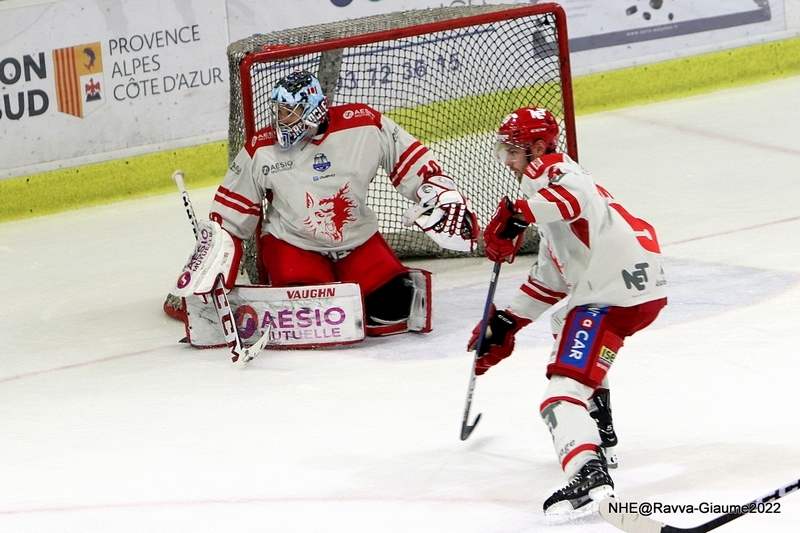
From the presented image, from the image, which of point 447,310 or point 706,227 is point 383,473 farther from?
point 706,227

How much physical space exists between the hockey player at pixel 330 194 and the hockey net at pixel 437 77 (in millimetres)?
309

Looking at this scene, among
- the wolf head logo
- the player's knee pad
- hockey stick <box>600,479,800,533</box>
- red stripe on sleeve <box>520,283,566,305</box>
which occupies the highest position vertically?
the wolf head logo

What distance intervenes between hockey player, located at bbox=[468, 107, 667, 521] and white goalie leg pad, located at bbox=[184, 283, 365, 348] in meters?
1.27

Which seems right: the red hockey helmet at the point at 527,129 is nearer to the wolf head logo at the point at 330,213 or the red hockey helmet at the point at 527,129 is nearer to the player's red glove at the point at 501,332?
the player's red glove at the point at 501,332

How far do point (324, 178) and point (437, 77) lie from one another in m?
1.73

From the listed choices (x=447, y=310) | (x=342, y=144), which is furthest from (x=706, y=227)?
(x=342, y=144)

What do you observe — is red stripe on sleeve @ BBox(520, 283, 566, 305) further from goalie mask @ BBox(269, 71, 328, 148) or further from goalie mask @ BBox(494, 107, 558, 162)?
goalie mask @ BBox(269, 71, 328, 148)

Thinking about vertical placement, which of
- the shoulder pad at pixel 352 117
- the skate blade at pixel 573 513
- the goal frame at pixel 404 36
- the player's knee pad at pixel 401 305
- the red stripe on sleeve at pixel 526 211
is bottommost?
the skate blade at pixel 573 513

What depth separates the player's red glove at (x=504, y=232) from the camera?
2.96 metres

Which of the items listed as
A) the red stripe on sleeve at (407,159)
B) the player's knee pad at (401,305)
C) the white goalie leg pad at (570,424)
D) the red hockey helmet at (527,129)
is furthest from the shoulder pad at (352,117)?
the white goalie leg pad at (570,424)

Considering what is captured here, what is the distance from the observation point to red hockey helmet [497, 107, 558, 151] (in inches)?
118

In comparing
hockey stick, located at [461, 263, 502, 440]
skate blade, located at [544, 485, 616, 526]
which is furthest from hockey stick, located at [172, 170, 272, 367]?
skate blade, located at [544, 485, 616, 526]

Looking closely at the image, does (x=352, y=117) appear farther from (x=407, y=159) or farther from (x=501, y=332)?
(x=501, y=332)

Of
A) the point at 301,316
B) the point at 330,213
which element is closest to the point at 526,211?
the point at 301,316
